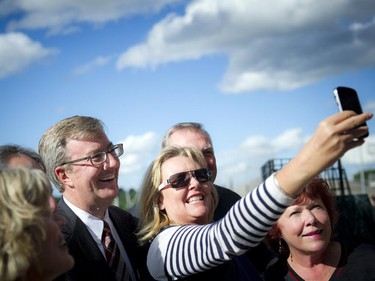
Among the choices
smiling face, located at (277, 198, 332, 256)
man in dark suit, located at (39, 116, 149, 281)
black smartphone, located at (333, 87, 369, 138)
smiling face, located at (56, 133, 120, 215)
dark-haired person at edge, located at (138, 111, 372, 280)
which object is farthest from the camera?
smiling face, located at (56, 133, 120, 215)

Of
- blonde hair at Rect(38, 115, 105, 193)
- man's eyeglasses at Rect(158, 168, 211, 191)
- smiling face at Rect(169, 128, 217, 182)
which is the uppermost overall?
blonde hair at Rect(38, 115, 105, 193)

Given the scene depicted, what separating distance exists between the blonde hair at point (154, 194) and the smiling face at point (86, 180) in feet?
1.18

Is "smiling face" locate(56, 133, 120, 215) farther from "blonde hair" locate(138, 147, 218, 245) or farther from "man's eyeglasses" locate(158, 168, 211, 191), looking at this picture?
"man's eyeglasses" locate(158, 168, 211, 191)

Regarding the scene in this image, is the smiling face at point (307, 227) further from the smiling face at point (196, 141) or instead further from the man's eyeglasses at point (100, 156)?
the smiling face at point (196, 141)

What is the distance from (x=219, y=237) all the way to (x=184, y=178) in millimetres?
1037

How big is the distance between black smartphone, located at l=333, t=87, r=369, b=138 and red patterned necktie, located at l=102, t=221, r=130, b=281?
195cm

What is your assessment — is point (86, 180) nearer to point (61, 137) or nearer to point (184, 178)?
point (61, 137)

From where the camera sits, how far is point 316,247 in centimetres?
312

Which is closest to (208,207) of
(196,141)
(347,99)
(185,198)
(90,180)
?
(185,198)

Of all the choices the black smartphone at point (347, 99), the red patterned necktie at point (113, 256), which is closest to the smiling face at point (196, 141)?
the red patterned necktie at point (113, 256)

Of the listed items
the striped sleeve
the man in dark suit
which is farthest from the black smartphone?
the man in dark suit

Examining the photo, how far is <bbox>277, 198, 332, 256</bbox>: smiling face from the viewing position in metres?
3.15

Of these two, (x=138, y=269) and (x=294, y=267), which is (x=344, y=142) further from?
(x=138, y=269)

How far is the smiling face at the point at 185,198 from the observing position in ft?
9.96
